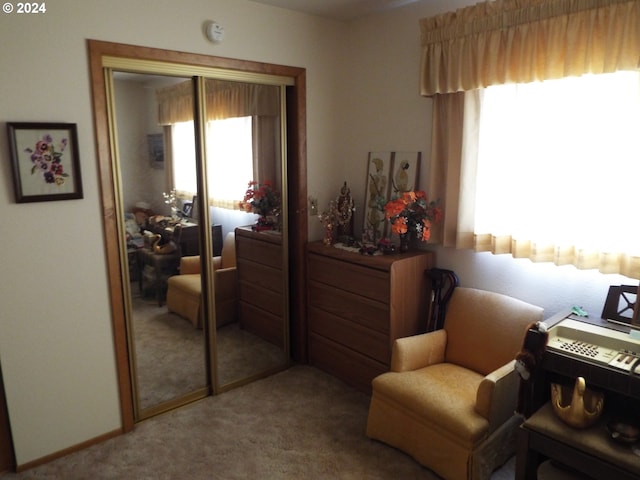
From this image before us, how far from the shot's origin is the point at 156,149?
8.47ft

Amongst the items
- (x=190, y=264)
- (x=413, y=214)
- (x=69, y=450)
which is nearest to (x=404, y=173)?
(x=413, y=214)

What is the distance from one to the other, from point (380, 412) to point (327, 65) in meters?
2.33

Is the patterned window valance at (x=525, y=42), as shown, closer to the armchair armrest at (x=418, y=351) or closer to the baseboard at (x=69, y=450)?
the armchair armrest at (x=418, y=351)

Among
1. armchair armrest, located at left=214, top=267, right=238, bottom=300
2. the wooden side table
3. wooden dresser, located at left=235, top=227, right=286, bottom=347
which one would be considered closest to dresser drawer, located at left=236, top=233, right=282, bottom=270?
wooden dresser, located at left=235, top=227, right=286, bottom=347

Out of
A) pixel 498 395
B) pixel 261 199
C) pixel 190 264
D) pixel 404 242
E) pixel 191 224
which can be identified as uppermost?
pixel 261 199

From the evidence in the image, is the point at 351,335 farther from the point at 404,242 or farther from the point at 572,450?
the point at 572,450

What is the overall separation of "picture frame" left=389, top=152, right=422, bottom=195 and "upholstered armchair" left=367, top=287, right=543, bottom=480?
0.76m

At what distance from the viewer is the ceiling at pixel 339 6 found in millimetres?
2848

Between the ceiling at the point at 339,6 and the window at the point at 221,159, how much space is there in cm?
76

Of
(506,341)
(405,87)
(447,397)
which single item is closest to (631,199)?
(506,341)

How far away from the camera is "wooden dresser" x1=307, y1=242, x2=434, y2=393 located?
2.77 metres

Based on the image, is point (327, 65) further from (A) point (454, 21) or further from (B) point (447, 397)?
(B) point (447, 397)

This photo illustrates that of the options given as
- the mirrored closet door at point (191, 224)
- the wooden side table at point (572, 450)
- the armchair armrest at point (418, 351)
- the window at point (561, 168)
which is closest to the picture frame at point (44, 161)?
the mirrored closet door at point (191, 224)

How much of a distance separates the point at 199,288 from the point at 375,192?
4.44 feet
